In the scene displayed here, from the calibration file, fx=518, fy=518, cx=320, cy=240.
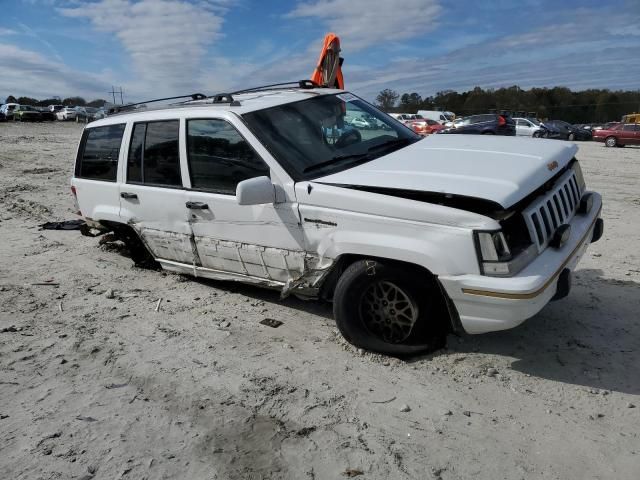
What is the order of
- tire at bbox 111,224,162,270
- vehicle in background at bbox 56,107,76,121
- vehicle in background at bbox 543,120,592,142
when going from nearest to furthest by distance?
tire at bbox 111,224,162,270 → vehicle in background at bbox 543,120,592,142 → vehicle in background at bbox 56,107,76,121

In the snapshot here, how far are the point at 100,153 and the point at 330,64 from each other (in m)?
5.29

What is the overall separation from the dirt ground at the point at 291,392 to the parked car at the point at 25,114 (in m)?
46.1

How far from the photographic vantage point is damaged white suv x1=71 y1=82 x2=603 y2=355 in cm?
309

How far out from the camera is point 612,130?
2586 centimetres

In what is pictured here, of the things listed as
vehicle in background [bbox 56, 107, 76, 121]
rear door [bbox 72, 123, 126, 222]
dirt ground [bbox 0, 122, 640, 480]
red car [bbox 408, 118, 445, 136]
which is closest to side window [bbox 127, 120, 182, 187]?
rear door [bbox 72, 123, 126, 222]

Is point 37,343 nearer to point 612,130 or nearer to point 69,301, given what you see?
point 69,301

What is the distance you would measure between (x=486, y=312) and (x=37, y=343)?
11.3 feet

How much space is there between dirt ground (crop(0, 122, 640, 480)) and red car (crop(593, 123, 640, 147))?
23.6 meters

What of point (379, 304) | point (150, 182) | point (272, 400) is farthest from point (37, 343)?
point (379, 304)

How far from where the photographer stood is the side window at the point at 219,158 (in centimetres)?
403

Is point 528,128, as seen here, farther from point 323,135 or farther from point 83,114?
point 83,114

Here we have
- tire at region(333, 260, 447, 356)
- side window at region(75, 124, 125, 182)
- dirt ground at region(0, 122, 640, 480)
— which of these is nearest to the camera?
dirt ground at region(0, 122, 640, 480)

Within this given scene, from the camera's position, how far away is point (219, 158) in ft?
14.0

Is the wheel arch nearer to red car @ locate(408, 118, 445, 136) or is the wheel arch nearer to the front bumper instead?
the front bumper
